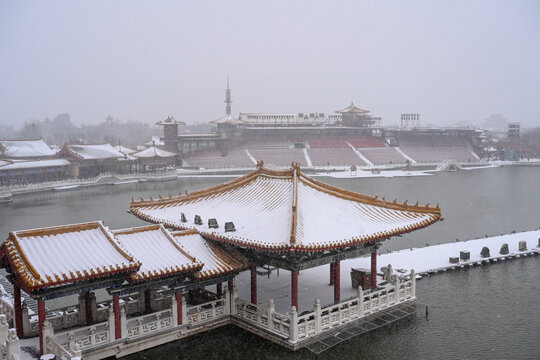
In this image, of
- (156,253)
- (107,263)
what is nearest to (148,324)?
(156,253)

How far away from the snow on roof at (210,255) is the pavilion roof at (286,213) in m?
0.34

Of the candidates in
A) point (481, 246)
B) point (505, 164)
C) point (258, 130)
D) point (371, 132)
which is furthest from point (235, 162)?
point (481, 246)

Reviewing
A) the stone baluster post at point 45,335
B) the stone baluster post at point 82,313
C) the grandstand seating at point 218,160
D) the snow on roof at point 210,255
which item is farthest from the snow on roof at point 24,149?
the stone baluster post at point 45,335

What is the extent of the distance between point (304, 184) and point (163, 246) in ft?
18.0

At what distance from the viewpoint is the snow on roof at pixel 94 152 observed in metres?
65.4

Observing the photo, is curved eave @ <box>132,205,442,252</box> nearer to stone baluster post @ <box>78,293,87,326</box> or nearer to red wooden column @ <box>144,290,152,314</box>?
red wooden column @ <box>144,290,152,314</box>

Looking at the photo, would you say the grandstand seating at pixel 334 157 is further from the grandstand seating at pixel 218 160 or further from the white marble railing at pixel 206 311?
the white marble railing at pixel 206 311

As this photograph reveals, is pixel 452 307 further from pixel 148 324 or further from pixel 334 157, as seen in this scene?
pixel 334 157

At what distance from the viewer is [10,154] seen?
6669 cm

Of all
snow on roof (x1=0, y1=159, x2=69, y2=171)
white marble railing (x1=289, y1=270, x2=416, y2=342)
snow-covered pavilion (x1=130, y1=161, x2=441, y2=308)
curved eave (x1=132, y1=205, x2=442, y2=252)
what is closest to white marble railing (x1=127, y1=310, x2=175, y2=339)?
curved eave (x1=132, y1=205, x2=442, y2=252)

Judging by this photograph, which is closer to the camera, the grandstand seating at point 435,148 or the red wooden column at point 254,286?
the red wooden column at point 254,286

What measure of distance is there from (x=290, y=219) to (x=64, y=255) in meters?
6.48

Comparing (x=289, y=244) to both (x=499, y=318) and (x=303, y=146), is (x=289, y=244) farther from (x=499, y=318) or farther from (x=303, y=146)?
(x=303, y=146)

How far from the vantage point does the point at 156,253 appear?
15.0m
